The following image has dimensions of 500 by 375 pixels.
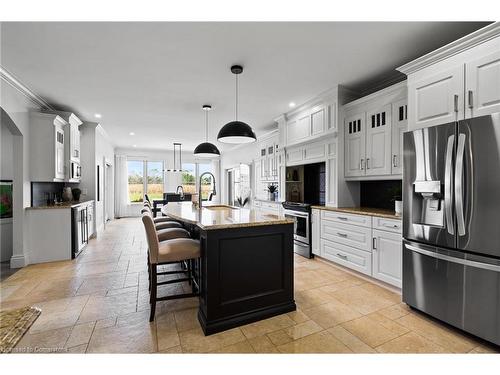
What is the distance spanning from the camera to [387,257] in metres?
2.95

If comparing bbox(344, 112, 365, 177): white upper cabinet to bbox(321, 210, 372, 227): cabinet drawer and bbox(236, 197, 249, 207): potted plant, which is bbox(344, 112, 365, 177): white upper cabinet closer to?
bbox(321, 210, 372, 227): cabinet drawer

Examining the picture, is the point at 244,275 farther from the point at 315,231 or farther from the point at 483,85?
the point at 483,85

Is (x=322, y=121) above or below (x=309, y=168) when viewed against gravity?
above

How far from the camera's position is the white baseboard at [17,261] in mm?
3736

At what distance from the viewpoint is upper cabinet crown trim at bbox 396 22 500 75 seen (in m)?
1.95

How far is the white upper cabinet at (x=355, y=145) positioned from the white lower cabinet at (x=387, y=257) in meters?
1.02

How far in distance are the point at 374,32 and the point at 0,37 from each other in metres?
3.64

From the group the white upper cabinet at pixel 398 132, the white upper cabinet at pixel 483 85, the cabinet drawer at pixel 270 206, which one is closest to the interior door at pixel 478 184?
the white upper cabinet at pixel 483 85

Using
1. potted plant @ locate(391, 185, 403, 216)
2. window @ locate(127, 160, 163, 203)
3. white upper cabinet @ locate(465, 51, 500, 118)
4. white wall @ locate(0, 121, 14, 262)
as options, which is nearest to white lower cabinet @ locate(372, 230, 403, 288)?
potted plant @ locate(391, 185, 403, 216)
